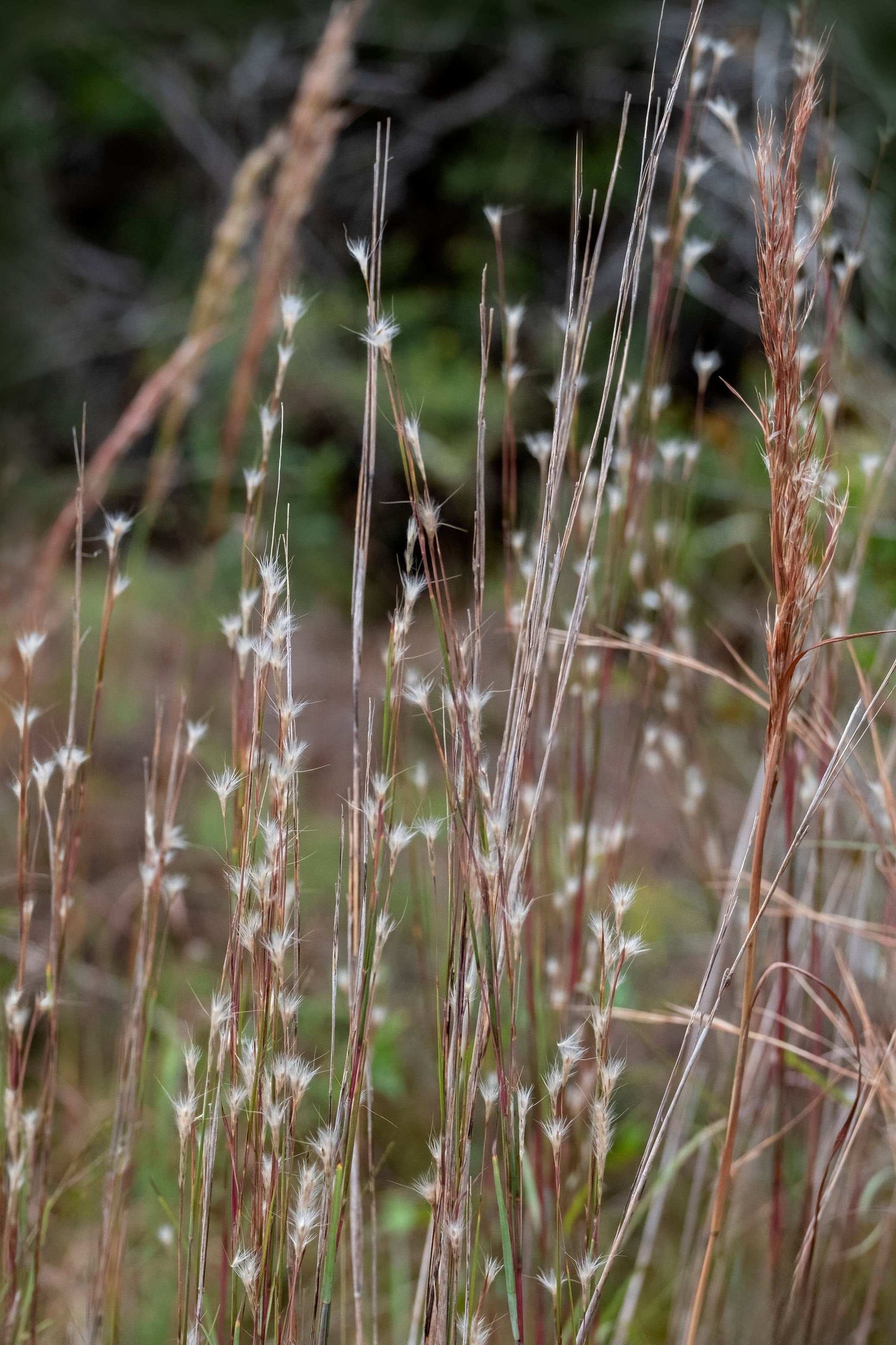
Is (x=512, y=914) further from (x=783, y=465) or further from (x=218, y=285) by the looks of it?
(x=218, y=285)

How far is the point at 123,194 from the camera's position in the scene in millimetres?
4199

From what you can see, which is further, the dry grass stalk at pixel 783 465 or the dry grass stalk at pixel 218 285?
the dry grass stalk at pixel 218 285

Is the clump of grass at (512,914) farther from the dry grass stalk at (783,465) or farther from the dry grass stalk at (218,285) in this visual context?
the dry grass stalk at (218,285)

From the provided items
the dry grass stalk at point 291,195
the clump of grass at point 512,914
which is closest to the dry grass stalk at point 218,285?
the dry grass stalk at point 291,195

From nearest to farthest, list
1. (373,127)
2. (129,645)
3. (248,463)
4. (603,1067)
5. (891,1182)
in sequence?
(603,1067) < (891,1182) < (129,645) < (248,463) < (373,127)

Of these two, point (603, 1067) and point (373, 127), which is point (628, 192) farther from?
point (603, 1067)

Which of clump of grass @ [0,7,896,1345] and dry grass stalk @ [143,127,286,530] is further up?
dry grass stalk @ [143,127,286,530]

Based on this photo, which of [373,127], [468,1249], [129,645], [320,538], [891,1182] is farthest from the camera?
[373,127]

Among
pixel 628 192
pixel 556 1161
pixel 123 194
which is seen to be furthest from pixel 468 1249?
pixel 123 194

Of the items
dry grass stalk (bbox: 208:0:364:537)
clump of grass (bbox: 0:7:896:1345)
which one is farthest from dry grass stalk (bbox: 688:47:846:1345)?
dry grass stalk (bbox: 208:0:364:537)

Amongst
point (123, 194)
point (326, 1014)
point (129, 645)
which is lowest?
point (326, 1014)

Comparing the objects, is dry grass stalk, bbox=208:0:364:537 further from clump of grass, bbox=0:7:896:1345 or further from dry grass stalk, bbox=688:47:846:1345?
dry grass stalk, bbox=688:47:846:1345

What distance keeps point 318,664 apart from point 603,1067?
230 centimetres

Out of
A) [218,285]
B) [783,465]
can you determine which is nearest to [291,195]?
[218,285]
